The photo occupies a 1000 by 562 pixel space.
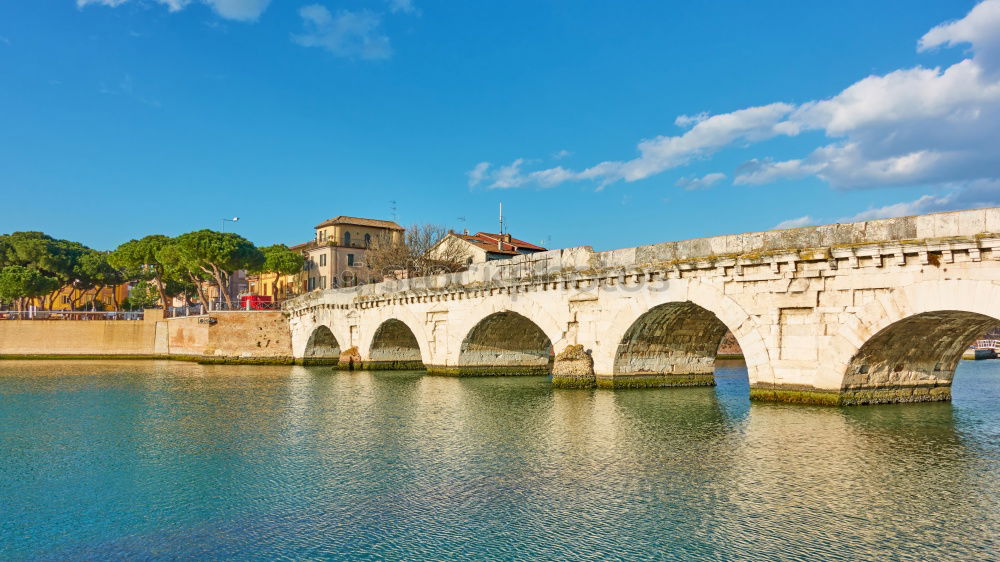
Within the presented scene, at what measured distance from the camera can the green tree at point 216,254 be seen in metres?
64.4

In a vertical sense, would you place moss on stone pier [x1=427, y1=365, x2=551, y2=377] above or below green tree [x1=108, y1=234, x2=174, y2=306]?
below

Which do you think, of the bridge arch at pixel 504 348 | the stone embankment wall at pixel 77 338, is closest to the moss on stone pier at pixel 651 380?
the bridge arch at pixel 504 348

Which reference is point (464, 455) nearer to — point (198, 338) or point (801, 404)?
point (801, 404)

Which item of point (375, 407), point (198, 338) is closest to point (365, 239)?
point (198, 338)

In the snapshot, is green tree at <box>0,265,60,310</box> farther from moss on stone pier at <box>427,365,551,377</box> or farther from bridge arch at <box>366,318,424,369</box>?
moss on stone pier at <box>427,365,551,377</box>

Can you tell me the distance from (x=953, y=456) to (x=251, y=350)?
48910 mm

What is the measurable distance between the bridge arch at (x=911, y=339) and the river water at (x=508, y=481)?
91cm

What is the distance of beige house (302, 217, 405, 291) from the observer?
278 feet

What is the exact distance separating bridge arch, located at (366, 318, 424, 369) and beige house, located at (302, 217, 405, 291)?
119 ft

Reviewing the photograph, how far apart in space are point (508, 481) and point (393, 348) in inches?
1288

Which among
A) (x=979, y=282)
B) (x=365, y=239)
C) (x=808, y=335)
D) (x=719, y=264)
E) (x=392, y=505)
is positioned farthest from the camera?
(x=365, y=239)

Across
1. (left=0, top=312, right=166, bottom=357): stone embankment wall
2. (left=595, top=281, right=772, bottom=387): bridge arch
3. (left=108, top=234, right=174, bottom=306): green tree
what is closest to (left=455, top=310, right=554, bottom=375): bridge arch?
(left=595, top=281, right=772, bottom=387): bridge arch

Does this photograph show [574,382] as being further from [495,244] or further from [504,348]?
[495,244]

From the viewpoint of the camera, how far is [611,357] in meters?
27.7
